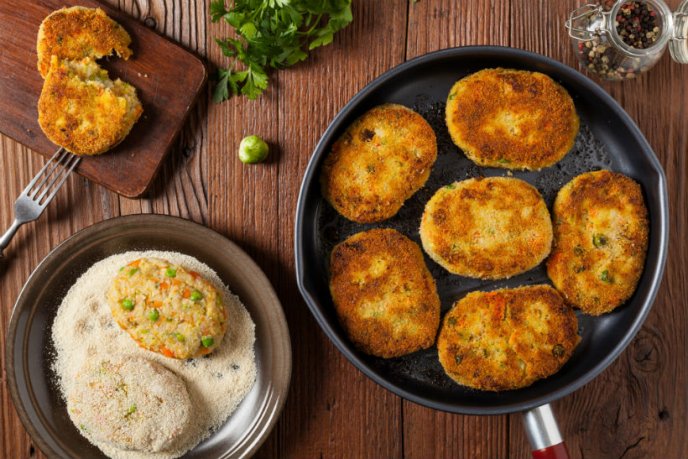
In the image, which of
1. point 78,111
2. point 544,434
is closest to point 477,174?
point 544,434

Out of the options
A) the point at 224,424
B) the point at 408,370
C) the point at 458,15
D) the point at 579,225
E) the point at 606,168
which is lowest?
the point at 224,424

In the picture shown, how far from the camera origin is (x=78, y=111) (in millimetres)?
2330

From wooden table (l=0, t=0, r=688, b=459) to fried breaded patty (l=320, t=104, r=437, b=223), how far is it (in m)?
0.21

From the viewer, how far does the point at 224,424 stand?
2.40m

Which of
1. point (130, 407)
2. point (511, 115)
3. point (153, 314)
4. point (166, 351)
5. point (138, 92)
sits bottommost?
point (130, 407)

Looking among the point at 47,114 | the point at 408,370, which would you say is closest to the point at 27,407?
the point at 47,114

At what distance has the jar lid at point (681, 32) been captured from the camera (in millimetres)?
2342

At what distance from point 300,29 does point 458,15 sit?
662mm

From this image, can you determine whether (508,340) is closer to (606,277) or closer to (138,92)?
(606,277)

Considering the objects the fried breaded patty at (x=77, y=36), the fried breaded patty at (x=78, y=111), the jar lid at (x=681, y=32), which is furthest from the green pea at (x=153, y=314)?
the jar lid at (x=681, y=32)

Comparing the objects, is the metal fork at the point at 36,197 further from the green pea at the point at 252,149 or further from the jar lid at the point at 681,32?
the jar lid at the point at 681,32

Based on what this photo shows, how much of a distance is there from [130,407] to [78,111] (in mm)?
1164

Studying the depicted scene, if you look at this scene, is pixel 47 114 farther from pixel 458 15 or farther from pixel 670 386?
pixel 670 386

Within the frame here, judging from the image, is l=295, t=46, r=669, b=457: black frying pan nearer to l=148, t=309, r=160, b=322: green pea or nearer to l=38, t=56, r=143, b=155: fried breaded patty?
l=148, t=309, r=160, b=322: green pea
